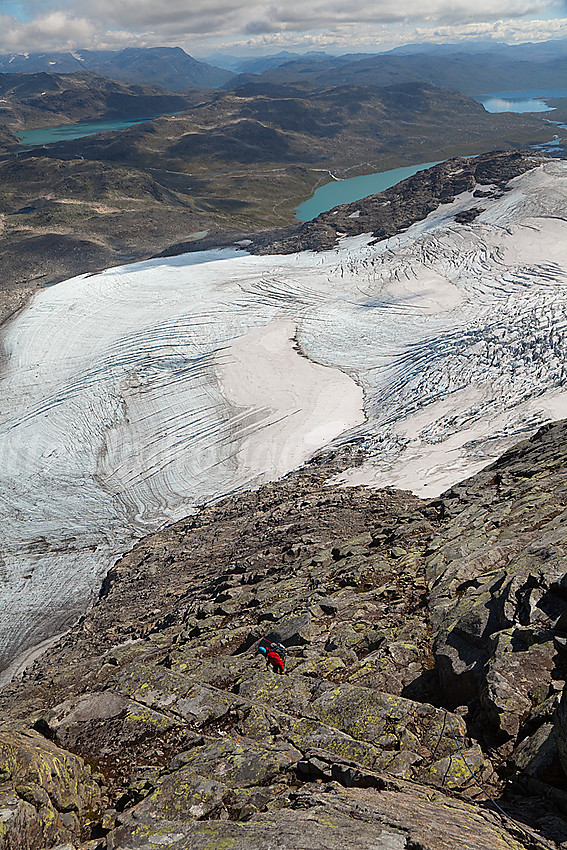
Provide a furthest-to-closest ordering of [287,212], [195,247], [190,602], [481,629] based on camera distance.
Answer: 1. [287,212]
2. [195,247]
3. [190,602]
4. [481,629]

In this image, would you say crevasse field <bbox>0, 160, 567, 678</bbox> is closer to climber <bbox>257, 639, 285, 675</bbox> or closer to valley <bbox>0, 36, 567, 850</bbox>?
valley <bbox>0, 36, 567, 850</bbox>

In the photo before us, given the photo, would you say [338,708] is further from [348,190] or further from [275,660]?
[348,190]

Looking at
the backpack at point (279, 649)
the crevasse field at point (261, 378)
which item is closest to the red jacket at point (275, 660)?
the backpack at point (279, 649)

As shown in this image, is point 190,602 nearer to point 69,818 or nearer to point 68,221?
point 69,818

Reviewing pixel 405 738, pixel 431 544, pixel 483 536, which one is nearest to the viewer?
pixel 405 738

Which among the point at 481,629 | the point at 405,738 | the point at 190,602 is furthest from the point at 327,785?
the point at 190,602

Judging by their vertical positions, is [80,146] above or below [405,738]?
above
